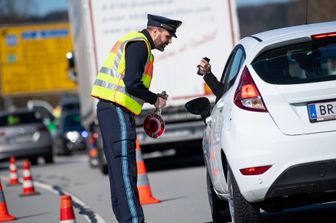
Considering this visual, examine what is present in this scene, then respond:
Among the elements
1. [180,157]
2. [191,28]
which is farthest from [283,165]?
[180,157]

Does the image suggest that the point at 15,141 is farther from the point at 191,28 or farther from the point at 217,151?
the point at 217,151

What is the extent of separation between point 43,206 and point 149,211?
254cm

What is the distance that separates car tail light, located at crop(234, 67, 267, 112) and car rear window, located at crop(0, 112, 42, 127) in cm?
2085

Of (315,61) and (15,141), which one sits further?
(15,141)

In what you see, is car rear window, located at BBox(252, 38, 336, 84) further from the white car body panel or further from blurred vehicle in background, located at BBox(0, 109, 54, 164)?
blurred vehicle in background, located at BBox(0, 109, 54, 164)

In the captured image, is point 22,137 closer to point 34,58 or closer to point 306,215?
point 306,215

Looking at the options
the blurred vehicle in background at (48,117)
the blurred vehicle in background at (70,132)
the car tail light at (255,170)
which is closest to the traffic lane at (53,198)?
the car tail light at (255,170)

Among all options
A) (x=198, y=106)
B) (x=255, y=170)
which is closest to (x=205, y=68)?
(x=198, y=106)

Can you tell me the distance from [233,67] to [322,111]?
1.25 m

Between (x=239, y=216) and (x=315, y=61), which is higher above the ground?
(x=315, y=61)

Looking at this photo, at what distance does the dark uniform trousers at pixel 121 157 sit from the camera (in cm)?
822

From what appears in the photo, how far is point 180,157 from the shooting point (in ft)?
81.9

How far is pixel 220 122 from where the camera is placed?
28.1ft

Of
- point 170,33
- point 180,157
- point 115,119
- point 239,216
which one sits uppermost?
point 170,33
